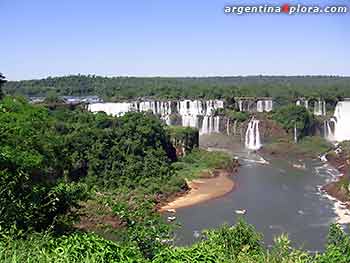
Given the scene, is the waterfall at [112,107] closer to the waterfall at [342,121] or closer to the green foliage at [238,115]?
the green foliage at [238,115]

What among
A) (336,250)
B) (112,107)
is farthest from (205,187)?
(336,250)

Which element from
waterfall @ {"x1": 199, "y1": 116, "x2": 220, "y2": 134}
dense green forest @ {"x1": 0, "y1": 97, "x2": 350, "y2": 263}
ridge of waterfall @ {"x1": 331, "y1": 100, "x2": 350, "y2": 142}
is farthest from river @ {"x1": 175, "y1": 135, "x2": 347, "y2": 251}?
waterfall @ {"x1": 199, "y1": 116, "x2": 220, "y2": 134}

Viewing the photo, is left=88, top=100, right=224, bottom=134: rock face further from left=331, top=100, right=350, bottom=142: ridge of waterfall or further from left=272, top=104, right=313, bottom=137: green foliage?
left=331, top=100, right=350, bottom=142: ridge of waterfall

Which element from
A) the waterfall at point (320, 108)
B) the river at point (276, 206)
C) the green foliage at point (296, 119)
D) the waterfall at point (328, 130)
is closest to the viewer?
the river at point (276, 206)

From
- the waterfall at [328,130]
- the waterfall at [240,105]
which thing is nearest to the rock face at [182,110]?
the waterfall at [240,105]

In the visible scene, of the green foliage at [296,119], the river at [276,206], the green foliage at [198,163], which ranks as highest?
the green foliage at [296,119]

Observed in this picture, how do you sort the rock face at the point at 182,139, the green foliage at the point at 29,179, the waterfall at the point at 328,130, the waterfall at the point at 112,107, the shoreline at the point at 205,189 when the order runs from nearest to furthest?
the green foliage at the point at 29,179 < the shoreline at the point at 205,189 < the rock face at the point at 182,139 < the waterfall at the point at 328,130 < the waterfall at the point at 112,107
